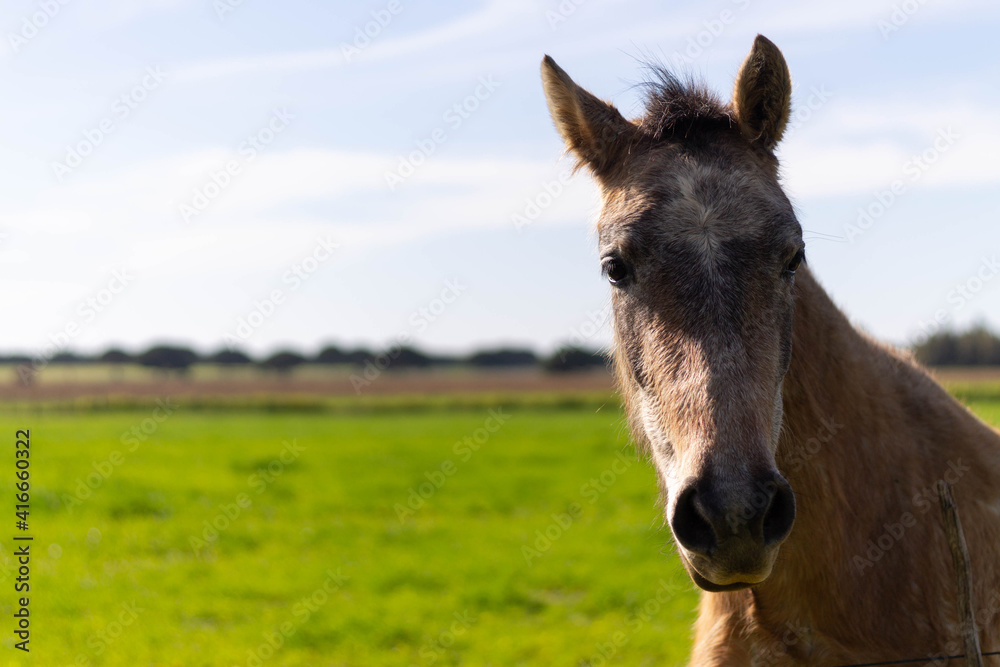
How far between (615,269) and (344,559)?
407 inches

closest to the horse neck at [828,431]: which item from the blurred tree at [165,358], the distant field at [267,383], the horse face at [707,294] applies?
the horse face at [707,294]

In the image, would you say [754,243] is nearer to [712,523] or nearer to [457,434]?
[712,523]

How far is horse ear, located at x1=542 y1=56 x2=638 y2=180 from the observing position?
11.7ft

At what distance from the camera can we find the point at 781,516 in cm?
237

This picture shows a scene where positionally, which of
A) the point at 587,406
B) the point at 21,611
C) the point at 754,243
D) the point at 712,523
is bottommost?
the point at 587,406

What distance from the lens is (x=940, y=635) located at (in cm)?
306

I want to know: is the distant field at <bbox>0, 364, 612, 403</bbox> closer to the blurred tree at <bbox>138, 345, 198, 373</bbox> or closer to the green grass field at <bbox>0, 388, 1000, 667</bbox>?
the blurred tree at <bbox>138, 345, 198, 373</bbox>

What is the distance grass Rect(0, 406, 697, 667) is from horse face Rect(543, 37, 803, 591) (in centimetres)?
127

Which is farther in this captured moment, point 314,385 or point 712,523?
point 314,385

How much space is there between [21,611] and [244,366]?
1813 inches

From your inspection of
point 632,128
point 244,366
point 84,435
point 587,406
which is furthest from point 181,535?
point 244,366

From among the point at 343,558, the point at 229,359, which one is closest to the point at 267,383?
the point at 229,359

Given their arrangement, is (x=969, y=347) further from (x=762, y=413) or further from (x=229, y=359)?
(x=229, y=359)

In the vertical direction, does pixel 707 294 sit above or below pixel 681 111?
below
